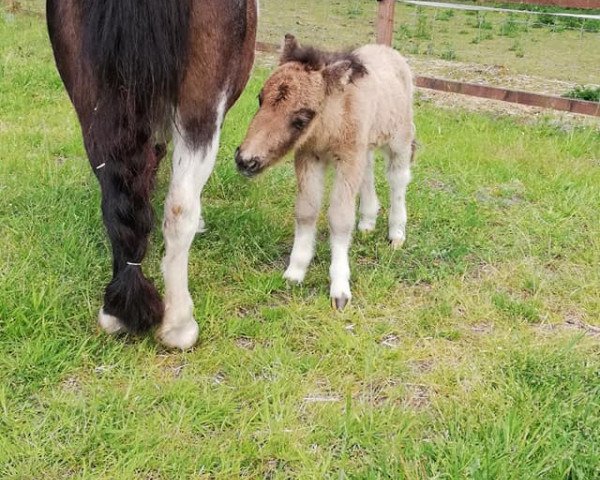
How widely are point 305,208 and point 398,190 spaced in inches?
30.8

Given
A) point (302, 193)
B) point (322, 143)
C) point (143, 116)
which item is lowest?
point (302, 193)

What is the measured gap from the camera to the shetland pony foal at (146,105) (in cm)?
230

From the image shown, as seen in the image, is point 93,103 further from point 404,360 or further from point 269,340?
point 404,360

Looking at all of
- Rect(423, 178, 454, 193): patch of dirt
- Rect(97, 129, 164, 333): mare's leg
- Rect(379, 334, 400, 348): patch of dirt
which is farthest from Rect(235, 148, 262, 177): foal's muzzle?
Rect(423, 178, 454, 193): patch of dirt

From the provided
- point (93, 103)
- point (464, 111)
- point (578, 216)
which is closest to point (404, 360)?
point (93, 103)

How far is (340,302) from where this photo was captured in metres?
3.16

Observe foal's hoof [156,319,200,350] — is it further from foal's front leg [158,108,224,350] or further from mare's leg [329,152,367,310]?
mare's leg [329,152,367,310]

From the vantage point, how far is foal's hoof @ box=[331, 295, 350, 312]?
315cm

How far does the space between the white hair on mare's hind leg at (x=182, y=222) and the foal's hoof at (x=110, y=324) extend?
0.16 metres

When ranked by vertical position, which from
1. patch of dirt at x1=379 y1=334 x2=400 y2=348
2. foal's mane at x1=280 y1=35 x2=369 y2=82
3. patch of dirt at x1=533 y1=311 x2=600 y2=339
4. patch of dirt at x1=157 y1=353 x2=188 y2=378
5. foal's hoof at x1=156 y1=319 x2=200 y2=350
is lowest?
patch of dirt at x1=533 y1=311 x2=600 y2=339

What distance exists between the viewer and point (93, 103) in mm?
2434

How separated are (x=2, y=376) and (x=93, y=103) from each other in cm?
108

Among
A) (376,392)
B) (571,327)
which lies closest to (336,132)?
(376,392)

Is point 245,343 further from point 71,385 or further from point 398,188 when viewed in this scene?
point 398,188
